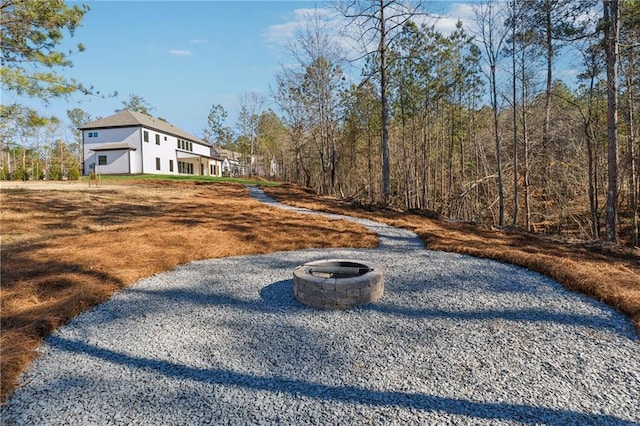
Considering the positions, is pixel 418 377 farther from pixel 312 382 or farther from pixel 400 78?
pixel 400 78

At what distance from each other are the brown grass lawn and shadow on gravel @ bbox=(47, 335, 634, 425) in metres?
Result: 1.08

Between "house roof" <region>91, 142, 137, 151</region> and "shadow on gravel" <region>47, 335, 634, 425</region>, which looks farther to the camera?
"house roof" <region>91, 142, 137, 151</region>

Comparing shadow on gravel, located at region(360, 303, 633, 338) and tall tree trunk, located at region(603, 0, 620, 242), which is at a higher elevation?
tall tree trunk, located at region(603, 0, 620, 242)

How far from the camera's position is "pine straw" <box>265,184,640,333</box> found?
3.87 meters

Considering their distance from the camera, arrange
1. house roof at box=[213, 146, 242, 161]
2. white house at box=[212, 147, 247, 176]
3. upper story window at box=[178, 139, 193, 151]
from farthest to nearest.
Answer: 1. white house at box=[212, 147, 247, 176]
2. house roof at box=[213, 146, 242, 161]
3. upper story window at box=[178, 139, 193, 151]

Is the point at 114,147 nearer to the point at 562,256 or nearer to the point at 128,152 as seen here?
the point at 128,152

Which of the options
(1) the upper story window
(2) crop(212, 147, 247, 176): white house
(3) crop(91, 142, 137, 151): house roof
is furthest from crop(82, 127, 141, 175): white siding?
(2) crop(212, 147, 247, 176): white house

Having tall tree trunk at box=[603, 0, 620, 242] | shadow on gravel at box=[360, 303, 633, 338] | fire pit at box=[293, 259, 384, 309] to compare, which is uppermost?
tall tree trunk at box=[603, 0, 620, 242]

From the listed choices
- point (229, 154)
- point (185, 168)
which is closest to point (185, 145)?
point (185, 168)

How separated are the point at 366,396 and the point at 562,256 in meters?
5.11

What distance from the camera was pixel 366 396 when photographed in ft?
7.64

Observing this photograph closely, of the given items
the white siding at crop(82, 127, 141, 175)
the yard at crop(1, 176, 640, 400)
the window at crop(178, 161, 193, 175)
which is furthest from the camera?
the window at crop(178, 161, 193, 175)

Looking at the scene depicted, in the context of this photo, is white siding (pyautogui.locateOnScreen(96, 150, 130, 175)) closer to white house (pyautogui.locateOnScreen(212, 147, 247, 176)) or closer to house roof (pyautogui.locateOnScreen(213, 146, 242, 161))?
white house (pyautogui.locateOnScreen(212, 147, 247, 176))

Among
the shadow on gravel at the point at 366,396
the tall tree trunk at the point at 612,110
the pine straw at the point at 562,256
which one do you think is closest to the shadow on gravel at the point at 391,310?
the pine straw at the point at 562,256
